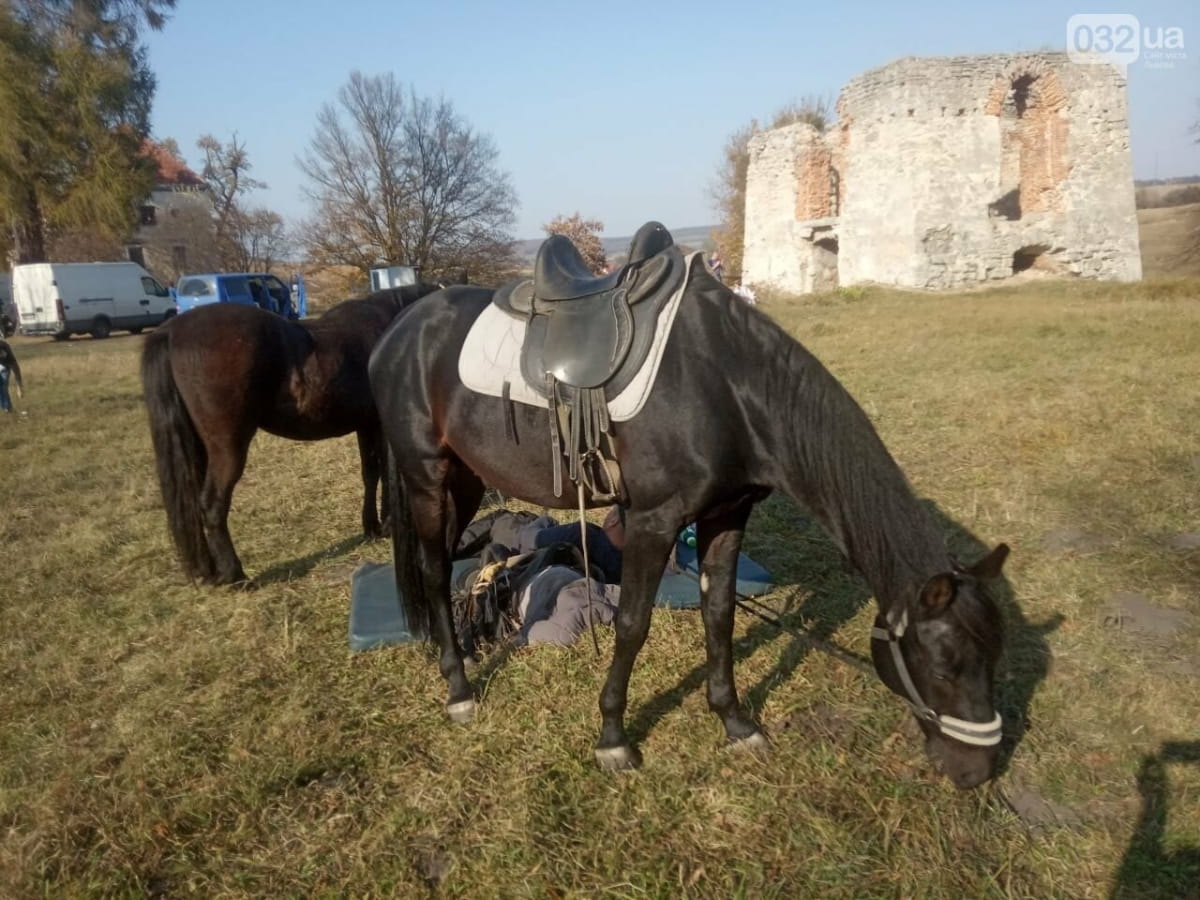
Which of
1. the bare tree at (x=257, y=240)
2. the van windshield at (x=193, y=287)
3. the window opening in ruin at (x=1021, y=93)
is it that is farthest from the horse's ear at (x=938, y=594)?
the bare tree at (x=257, y=240)

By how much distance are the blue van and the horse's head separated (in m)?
22.3

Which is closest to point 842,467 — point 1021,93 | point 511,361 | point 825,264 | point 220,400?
point 511,361

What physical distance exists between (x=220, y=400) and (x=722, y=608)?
Result: 295cm

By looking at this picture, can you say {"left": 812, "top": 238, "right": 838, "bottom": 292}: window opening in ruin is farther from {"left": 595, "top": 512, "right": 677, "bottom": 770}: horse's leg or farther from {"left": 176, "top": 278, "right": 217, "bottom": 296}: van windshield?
{"left": 595, "top": 512, "right": 677, "bottom": 770}: horse's leg

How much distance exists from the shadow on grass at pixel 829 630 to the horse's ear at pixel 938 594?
1.37ft

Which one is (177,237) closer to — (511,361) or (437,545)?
(437,545)

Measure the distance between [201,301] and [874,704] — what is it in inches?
925

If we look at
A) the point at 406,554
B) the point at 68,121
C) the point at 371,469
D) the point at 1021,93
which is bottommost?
the point at 406,554

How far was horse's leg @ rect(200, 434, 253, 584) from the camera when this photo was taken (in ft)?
13.4

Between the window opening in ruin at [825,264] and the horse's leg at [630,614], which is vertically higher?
the window opening in ruin at [825,264]

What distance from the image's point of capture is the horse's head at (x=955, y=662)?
6.62 ft

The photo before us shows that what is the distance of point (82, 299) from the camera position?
22.1m

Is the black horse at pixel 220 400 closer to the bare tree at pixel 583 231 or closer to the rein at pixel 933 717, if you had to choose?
the rein at pixel 933 717

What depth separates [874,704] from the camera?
2824 mm
